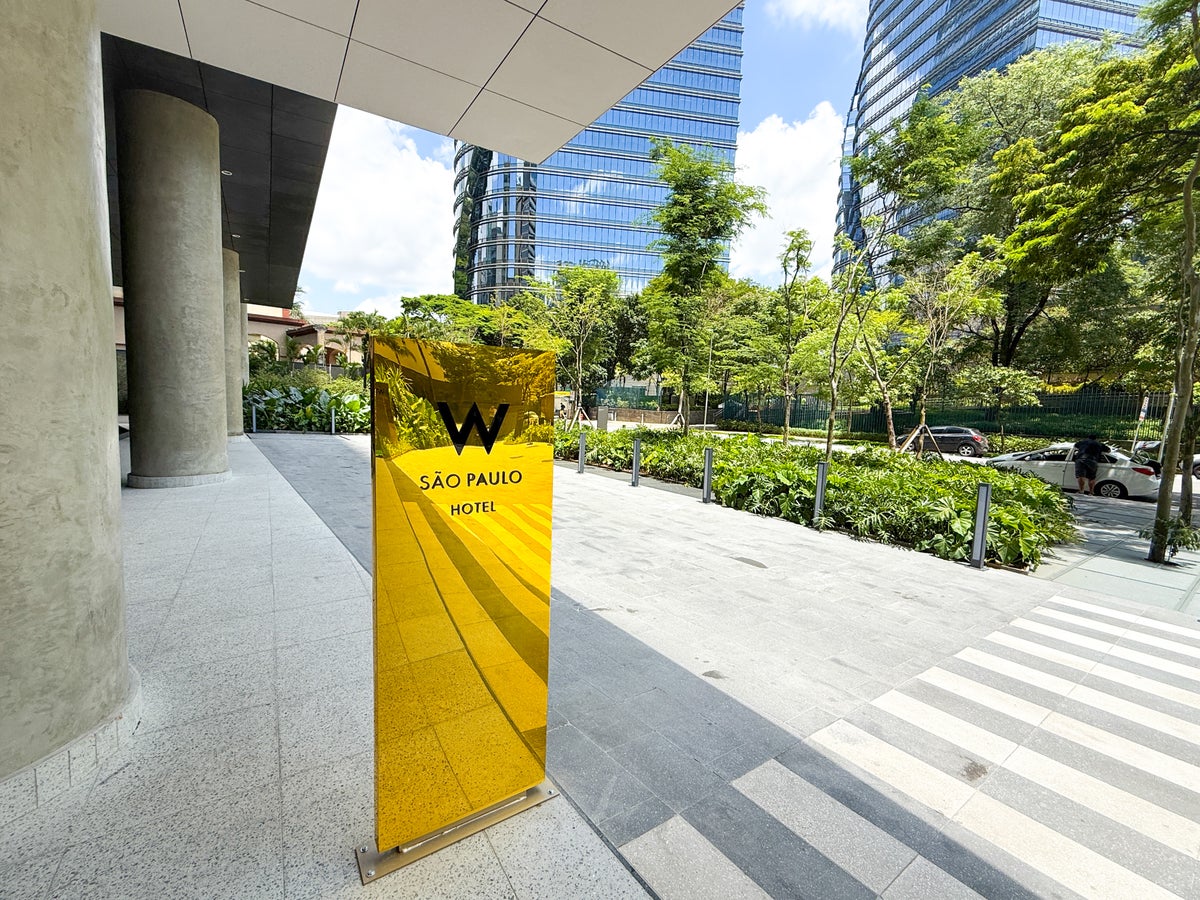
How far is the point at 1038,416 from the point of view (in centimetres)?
2552

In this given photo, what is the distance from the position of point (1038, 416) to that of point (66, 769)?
1284 inches

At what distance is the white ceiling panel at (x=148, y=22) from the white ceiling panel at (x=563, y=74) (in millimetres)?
2832

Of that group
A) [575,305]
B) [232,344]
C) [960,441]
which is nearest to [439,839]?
[232,344]

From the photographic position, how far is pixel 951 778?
2.83m

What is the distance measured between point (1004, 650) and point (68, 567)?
6.07 metres

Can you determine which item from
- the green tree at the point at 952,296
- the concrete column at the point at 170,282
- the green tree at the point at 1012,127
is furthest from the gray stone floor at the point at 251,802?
the green tree at the point at 1012,127

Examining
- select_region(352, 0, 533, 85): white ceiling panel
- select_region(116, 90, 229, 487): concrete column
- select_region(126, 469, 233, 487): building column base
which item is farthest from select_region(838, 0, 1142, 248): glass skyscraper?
select_region(126, 469, 233, 487): building column base

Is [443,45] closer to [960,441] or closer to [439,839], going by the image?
[439,839]

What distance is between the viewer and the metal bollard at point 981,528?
682cm

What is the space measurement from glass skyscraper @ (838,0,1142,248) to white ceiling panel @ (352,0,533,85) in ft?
108

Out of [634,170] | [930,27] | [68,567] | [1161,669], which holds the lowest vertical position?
[1161,669]

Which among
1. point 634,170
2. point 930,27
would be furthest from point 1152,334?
point 930,27

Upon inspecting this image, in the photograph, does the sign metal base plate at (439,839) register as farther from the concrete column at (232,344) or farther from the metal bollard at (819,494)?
the concrete column at (232,344)

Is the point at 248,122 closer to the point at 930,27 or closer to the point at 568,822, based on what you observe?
the point at 568,822
